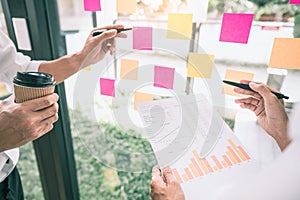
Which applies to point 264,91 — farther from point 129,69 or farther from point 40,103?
point 40,103

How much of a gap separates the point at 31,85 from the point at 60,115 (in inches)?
23.8

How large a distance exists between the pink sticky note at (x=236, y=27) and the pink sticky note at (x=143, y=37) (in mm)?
259

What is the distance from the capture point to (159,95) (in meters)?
0.87

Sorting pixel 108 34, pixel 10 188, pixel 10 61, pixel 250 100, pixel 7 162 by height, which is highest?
pixel 108 34

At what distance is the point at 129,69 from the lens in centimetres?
88

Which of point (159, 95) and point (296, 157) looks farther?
point (159, 95)

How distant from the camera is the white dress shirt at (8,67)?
747mm

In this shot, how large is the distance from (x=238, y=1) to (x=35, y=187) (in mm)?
1619

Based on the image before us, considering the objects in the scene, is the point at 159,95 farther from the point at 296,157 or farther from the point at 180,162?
the point at 296,157

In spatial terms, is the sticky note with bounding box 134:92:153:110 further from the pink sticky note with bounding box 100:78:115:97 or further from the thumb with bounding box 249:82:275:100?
the thumb with bounding box 249:82:275:100

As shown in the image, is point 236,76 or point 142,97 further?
point 142,97

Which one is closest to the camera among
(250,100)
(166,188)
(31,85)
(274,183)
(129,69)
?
(274,183)

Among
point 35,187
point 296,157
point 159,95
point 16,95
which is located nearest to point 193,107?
point 159,95

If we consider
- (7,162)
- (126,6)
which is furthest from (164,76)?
(7,162)
